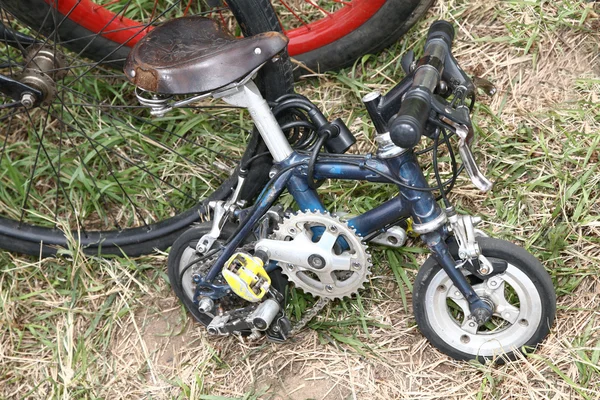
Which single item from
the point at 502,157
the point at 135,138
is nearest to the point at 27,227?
the point at 135,138

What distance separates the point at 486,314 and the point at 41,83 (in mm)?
1597

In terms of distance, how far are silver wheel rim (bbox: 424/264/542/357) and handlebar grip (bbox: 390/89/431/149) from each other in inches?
23.5

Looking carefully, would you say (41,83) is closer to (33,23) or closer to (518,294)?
(33,23)

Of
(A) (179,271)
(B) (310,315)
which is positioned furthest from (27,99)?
(B) (310,315)

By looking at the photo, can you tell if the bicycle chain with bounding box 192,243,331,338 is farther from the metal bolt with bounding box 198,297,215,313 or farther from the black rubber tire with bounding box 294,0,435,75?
the black rubber tire with bounding box 294,0,435,75

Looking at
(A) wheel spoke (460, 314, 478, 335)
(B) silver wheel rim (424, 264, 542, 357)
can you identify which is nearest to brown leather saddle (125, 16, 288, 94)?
(B) silver wheel rim (424, 264, 542, 357)

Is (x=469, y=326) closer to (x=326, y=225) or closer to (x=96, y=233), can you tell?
(x=326, y=225)

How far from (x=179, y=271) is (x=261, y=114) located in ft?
2.24

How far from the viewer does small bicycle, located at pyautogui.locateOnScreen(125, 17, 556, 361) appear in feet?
6.66

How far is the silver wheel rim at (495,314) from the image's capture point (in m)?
2.16

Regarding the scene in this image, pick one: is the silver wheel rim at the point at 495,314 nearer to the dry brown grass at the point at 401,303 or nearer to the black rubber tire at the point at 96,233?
the dry brown grass at the point at 401,303

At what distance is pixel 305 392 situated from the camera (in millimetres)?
2398

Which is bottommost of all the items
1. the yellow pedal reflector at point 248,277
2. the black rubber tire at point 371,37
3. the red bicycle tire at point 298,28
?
the yellow pedal reflector at point 248,277

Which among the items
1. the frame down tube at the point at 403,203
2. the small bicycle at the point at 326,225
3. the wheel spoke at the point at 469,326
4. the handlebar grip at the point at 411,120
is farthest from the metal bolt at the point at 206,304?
the handlebar grip at the point at 411,120
